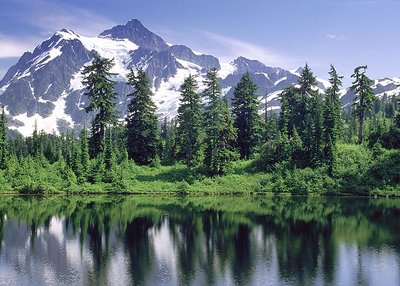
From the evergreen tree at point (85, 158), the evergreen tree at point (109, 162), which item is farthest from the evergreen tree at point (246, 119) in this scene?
the evergreen tree at point (85, 158)

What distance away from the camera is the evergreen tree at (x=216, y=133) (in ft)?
255

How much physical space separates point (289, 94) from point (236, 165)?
22.2 meters

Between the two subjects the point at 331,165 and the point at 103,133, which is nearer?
the point at 331,165

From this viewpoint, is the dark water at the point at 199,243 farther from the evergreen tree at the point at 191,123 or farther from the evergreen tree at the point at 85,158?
the evergreen tree at the point at 191,123

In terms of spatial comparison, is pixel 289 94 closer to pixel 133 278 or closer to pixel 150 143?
pixel 150 143

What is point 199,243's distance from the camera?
128ft

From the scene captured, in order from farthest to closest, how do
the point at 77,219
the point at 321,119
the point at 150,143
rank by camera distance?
the point at 150,143 → the point at 321,119 → the point at 77,219

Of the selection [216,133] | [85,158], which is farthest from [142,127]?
[216,133]

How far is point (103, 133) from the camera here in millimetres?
88312

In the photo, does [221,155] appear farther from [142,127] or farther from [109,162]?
[109,162]

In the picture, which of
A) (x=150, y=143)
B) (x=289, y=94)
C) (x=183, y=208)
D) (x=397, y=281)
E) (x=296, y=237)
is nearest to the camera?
(x=397, y=281)

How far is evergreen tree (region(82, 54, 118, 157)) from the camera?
87.5 metres

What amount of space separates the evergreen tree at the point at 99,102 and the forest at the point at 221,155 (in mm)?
190

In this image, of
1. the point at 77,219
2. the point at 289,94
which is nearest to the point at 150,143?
the point at 289,94
